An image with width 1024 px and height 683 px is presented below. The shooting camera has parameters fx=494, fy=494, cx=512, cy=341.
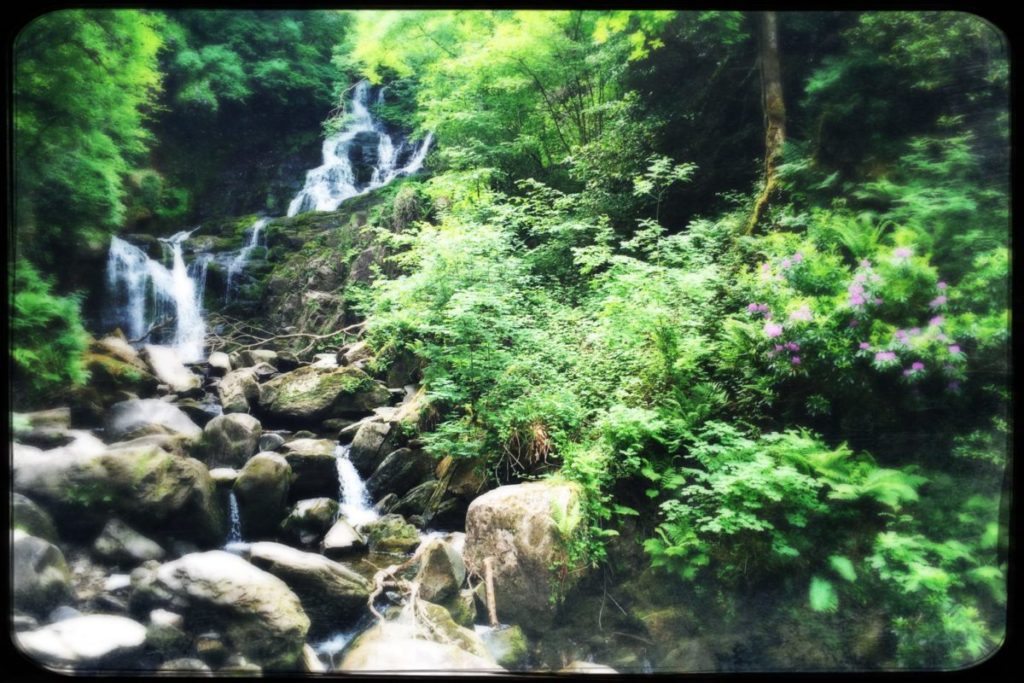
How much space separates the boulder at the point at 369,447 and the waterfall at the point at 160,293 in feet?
3.59

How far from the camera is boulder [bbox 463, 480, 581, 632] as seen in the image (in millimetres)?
2584

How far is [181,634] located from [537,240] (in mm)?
2823

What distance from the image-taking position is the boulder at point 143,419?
254 centimetres

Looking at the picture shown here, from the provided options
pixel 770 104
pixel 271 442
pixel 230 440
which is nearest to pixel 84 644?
pixel 230 440

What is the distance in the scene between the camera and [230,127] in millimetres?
2879

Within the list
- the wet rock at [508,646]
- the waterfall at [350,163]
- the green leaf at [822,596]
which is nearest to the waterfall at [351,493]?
the wet rock at [508,646]

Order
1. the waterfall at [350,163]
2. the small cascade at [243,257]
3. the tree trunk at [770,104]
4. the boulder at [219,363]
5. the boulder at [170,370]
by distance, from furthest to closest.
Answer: the waterfall at [350,163], the small cascade at [243,257], the boulder at [219,363], the boulder at [170,370], the tree trunk at [770,104]

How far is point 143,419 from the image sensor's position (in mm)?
2631

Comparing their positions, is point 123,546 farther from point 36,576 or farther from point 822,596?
point 822,596

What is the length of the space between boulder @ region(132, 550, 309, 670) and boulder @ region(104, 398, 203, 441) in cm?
70

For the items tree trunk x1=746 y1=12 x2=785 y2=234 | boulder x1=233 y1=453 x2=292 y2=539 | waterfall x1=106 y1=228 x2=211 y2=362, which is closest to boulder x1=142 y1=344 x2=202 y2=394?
waterfall x1=106 y1=228 x2=211 y2=362

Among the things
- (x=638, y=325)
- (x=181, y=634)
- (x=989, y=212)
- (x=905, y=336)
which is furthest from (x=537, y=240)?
(x=181, y=634)

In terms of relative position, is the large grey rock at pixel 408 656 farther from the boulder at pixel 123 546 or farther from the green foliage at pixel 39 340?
the green foliage at pixel 39 340

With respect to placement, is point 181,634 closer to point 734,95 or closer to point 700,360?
point 700,360
